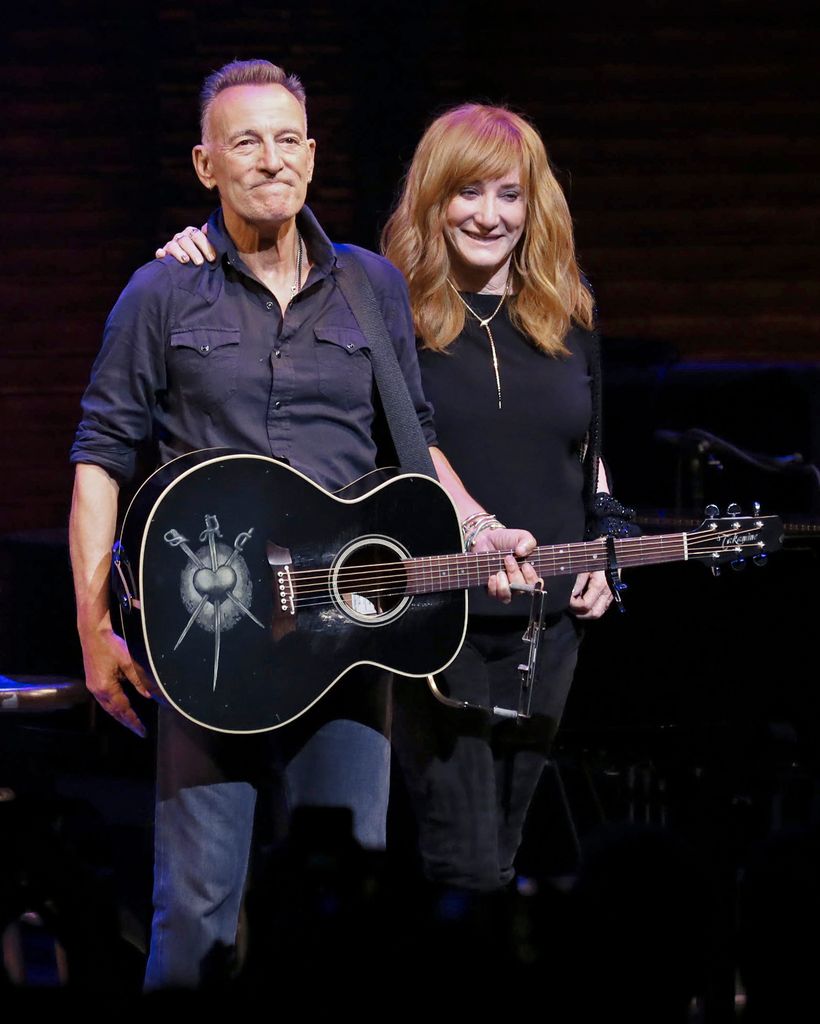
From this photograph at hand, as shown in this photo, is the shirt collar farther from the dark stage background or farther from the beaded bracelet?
the dark stage background

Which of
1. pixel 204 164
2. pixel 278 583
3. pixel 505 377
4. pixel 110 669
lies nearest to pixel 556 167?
pixel 505 377

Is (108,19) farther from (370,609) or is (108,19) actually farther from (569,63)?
(370,609)

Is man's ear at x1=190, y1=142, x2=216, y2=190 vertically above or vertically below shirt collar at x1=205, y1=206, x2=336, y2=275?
above

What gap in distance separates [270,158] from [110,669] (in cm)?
101

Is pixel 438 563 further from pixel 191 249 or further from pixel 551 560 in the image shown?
pixel 191 249

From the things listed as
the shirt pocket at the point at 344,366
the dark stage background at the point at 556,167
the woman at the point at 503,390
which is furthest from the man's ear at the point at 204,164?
the dark stage background at the point at 556,167

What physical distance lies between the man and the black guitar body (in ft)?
0.25

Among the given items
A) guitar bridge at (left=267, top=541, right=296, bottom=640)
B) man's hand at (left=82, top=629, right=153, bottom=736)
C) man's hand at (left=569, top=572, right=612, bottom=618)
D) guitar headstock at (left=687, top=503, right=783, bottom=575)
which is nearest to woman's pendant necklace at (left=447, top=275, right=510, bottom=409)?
man's hand at (left=569, top=572, right=612, bottom=618)

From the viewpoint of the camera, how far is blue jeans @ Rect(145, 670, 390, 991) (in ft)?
8.72

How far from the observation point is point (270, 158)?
269cm

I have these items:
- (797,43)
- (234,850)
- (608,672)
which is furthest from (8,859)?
(797,43)

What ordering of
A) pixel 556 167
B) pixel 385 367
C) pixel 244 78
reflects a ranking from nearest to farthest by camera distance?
pixel 244 78 < pixel 385 367 < pixel 556 167

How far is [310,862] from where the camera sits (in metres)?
2.28

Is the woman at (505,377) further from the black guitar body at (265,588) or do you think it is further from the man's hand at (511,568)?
the black guitar body at (265,588)
